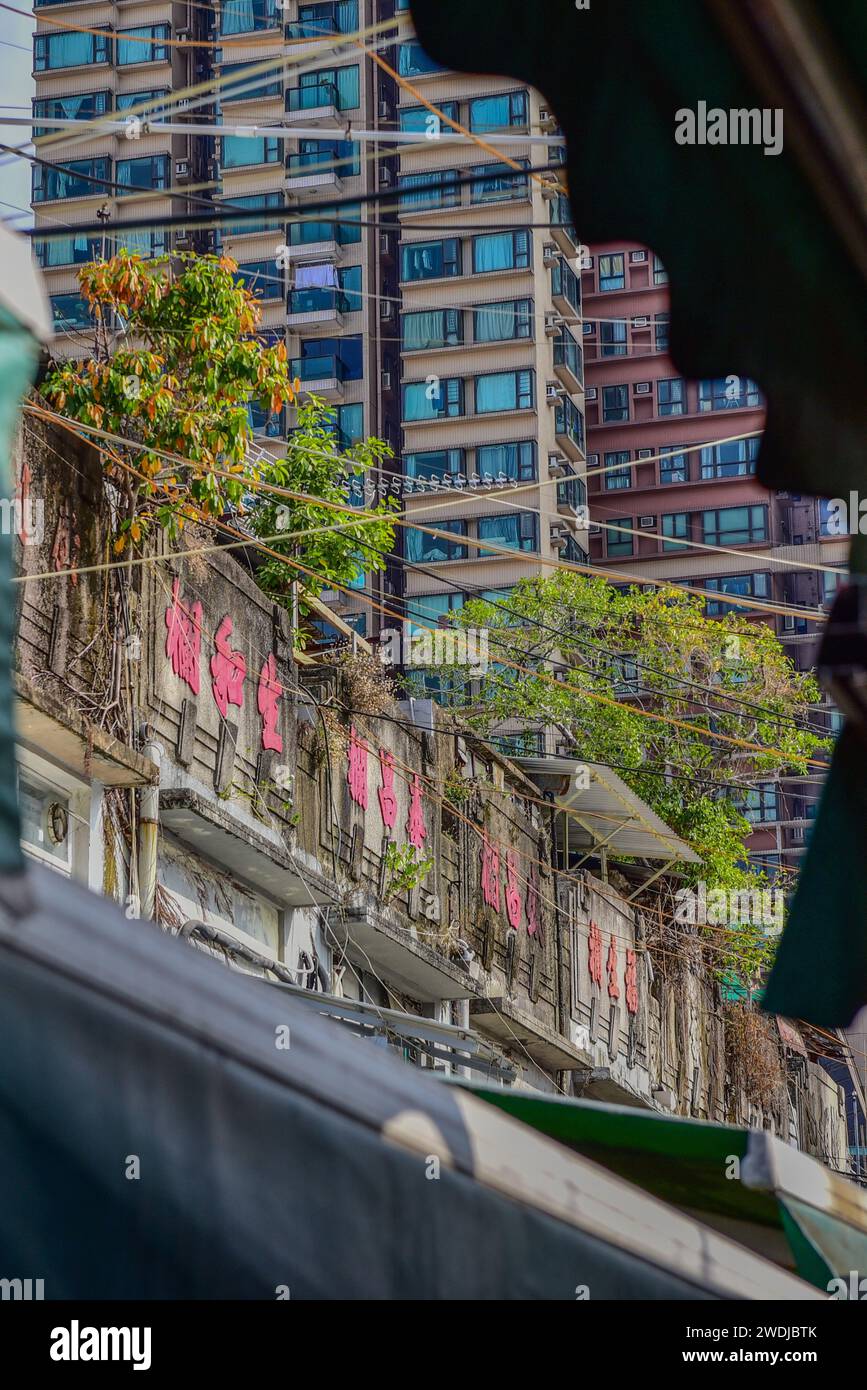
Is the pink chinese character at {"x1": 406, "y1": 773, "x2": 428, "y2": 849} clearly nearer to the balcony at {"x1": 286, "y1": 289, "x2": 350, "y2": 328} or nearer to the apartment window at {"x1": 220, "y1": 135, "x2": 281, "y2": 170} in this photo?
the apartment window at {"x1": 220, "y1": 135, "x2": 281, "y2": 170}

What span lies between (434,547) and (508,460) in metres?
2.24

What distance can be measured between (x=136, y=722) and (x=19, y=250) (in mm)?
6730

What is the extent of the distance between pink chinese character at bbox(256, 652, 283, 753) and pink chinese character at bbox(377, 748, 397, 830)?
177cm

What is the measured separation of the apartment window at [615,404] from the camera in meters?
40.5

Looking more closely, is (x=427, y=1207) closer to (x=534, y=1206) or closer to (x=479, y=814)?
(x=534, y=1206)

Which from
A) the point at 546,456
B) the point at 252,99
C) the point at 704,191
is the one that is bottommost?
the point at 704,191

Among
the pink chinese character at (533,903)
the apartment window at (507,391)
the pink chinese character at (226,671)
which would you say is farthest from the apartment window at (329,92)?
the pink chinese character at (226,671)

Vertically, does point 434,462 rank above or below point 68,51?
below

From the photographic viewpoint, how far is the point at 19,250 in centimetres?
312

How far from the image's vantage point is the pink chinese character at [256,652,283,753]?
Result: 11547 millimetres

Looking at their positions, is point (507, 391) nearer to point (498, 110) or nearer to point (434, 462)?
point (434, 462)

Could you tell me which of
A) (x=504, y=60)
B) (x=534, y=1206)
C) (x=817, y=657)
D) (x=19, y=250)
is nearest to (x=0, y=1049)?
(x=534, y=1206)

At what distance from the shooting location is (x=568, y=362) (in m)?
36.5

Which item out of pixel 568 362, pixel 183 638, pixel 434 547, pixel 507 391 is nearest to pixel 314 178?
pixel 507 391
